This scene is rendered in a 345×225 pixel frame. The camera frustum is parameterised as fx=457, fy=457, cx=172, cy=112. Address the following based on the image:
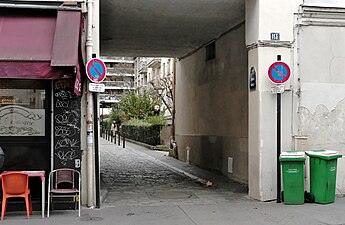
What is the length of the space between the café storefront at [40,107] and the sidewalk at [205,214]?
1.07 meters

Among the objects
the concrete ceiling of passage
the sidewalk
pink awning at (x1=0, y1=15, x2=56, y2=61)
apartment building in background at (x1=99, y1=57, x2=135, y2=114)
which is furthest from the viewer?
apartment building in background at (x1=99, y1=57, x2=135, y2=114)

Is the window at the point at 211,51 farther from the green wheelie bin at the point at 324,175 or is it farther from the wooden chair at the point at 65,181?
the wooden chair at the point at 65,181

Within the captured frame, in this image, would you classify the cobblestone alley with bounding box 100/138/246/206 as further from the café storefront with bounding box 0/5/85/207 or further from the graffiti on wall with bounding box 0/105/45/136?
the graffiti on wall with bounding box 0/105/45/136

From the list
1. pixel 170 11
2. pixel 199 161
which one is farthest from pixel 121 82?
pixel 170 11

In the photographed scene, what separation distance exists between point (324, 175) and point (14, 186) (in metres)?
6.21

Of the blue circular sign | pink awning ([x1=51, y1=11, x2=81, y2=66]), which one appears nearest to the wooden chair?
pink awning ([x1=51, y1=11, x2=81, y2=66])

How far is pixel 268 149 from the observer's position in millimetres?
10023

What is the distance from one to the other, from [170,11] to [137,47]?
17.5 ft

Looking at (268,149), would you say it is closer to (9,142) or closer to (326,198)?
(326,198)

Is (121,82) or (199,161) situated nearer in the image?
(199,161)

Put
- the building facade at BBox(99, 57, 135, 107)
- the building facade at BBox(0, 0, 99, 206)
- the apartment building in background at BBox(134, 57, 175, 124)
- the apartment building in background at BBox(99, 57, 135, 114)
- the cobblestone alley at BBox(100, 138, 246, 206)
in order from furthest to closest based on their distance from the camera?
the building facade at BBox(99, 57, 135, 107)
the apartment building in background at BBox(99, 57, 135, 114)
the apartment building in background at BBox(134, 57, 175, 124)
the cobblestone alley at BBox(100, 138, 246, 206)
the building facade at BBox(0, 0, 99, 206)

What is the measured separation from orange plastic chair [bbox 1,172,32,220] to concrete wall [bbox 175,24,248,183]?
20.4ft

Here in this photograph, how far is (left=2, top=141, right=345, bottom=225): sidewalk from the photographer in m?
8.12

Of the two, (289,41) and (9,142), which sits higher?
(289,41)
